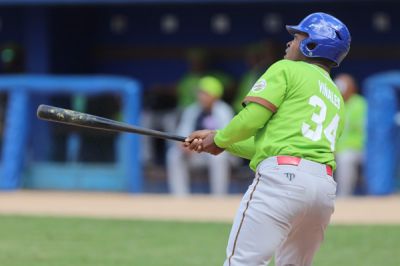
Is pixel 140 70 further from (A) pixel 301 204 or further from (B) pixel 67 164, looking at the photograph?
(A) pixel 301 204

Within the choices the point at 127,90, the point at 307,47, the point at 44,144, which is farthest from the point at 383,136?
the point at 307,47

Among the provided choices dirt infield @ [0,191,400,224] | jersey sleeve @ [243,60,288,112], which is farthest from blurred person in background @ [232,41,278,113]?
jersey sleeve @ [243,60,288,112]

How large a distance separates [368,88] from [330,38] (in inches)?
288

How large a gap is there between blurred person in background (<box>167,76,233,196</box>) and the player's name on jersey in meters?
7.28

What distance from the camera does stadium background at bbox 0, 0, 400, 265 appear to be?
11.0 meters

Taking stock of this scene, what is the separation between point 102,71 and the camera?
16297mm

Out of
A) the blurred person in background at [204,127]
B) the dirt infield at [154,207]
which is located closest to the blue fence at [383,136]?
the dirt infield at [154,207]

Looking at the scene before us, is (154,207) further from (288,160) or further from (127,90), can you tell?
(288,160)

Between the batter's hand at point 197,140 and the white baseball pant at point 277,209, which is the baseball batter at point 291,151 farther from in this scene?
the batter's hand at point 197,140

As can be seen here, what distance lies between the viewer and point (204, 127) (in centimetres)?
1264

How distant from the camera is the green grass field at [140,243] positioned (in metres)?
7.87

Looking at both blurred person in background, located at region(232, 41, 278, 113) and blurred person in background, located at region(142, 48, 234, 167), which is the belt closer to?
blurred person in background, located at region(232, 41, 278, 113)

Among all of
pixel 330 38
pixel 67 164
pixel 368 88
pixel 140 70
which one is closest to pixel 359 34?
pixel 368 88

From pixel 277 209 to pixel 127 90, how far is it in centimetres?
801
